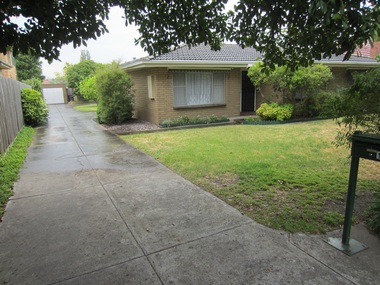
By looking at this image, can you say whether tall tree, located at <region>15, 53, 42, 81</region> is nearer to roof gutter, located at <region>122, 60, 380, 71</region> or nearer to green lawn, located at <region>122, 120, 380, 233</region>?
roof gutter, located at <region>122, 60, 380, 71</region>

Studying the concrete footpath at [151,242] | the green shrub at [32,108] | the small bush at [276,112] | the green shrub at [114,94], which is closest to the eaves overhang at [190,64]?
the green shrub at [114,94]

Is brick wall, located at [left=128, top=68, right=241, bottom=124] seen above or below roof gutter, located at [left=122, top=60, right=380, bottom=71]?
below

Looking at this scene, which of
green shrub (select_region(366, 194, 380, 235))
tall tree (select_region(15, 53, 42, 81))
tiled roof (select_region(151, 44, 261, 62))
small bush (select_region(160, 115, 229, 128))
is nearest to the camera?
green shrub (select_region(366, 194, 380, 235))

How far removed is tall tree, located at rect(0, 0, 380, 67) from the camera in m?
2.57

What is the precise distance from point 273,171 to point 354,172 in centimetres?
282

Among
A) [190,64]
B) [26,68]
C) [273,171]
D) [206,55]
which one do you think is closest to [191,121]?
[190,64]

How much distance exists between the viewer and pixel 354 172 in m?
2.94

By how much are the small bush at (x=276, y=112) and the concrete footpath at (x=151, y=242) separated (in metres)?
8.45

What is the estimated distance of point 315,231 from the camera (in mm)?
3473

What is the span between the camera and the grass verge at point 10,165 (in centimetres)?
474

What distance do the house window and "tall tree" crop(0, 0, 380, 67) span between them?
8.12 m

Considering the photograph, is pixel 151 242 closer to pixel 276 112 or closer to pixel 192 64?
pixel 192 64

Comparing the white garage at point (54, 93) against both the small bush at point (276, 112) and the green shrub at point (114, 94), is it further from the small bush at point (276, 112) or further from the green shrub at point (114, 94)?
the small bush at point (276, 112)

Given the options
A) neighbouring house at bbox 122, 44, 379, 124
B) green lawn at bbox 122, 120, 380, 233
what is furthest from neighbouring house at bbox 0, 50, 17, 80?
green lawn at bbox 122, 120, 380, 233
